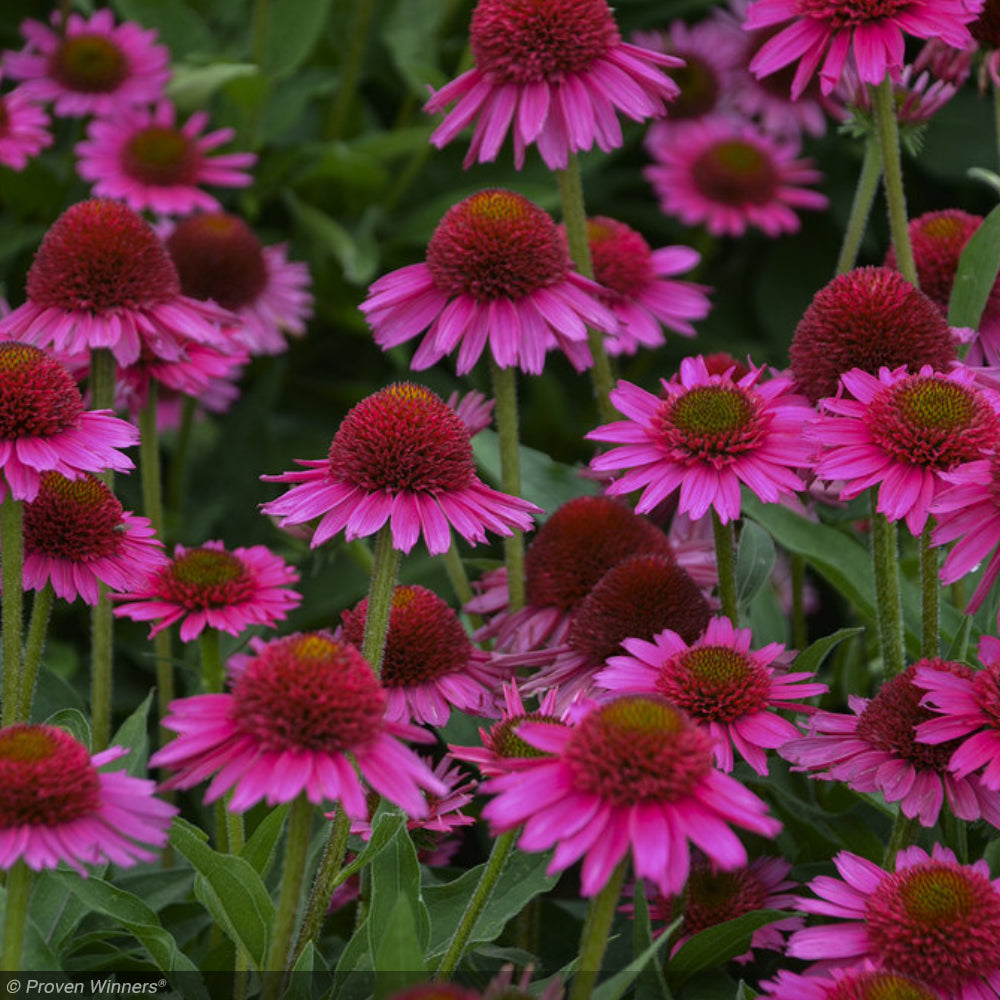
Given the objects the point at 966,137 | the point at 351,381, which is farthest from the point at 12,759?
the point at 966,137

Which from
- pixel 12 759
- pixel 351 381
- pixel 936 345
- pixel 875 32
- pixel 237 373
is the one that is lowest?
pixel 351 381

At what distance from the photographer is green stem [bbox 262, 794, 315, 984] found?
3.43 feet

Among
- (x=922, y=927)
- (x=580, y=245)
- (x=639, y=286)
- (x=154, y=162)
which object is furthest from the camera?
(x=154, y=162)

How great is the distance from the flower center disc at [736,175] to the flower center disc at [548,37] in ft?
4.62

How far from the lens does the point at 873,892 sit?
123 cm

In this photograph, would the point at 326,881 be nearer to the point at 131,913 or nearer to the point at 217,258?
the point at 131,913

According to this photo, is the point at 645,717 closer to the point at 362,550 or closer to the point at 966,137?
the point at 362,550

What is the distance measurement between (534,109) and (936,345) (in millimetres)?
495

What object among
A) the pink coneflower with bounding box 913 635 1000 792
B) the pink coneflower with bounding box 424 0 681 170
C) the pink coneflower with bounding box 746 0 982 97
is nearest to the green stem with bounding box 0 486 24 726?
the pink coneflower with bounding box 424 0 681 170

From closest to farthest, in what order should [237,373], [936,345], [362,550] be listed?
1. [936,345]
2. [362,550]
3. [237,373]

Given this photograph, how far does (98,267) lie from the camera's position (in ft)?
5.49

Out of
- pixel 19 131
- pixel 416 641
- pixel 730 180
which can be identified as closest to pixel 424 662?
pixel 416 641

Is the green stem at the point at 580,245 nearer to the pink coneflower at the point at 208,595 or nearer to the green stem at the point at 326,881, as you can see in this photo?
the pink coneflower at the point at 208,595

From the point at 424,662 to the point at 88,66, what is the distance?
5.40 ft
